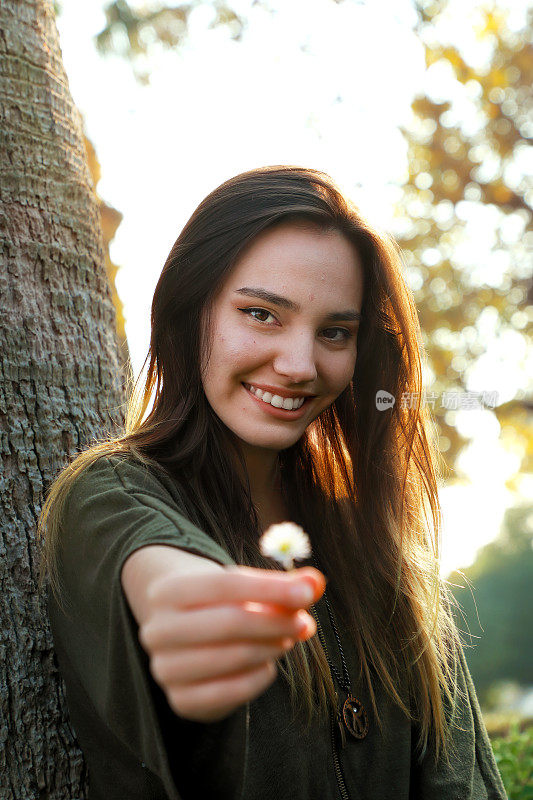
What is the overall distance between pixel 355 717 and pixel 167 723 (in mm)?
763

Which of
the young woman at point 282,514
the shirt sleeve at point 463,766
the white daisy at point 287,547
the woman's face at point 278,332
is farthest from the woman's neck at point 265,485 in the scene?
the white daisy at point 287,547

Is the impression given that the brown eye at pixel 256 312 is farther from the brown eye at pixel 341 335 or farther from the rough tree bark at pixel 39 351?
the rough tree bark at pixel 39 351

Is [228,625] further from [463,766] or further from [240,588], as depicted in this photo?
[463,766]

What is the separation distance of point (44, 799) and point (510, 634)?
2818cm

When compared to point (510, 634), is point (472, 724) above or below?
above

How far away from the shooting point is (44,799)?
5.92 ft

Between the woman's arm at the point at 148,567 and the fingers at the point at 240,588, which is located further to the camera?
the woman's arm at the point at 148,567

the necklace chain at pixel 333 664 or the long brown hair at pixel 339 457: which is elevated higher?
the long brown hair at pixel 339 457

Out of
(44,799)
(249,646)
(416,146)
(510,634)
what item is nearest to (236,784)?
(249,646)

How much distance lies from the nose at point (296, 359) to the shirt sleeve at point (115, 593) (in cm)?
40

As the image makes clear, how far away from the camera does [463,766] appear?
205 centimetres

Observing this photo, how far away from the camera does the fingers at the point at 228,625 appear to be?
0.93 metres

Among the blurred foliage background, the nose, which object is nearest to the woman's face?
the nose

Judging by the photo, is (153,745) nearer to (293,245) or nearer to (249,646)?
(249,646)
